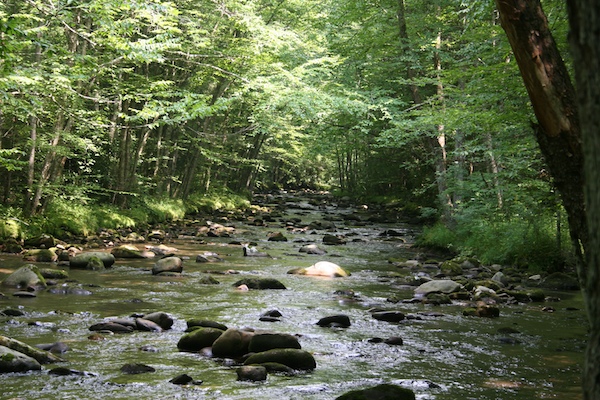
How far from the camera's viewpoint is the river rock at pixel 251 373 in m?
5.79

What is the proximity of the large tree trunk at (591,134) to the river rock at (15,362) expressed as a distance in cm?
539

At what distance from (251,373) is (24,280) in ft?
20.0

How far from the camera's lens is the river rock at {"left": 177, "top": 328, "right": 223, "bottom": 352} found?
6.87 m

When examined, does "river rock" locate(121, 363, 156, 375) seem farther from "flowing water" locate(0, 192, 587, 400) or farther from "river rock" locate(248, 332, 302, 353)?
"river rock" locate(248, 332, 302, 353)

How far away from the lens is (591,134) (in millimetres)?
1832

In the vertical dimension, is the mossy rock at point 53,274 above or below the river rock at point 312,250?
below

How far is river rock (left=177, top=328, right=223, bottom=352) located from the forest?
3.96m

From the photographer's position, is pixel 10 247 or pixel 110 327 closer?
pixel 110 327

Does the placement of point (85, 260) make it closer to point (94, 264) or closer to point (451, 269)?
point (94, 264)

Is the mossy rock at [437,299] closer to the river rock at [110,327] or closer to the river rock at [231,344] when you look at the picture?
the river rock at [231,344]

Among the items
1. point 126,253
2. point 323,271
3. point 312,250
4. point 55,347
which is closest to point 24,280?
point 55,347

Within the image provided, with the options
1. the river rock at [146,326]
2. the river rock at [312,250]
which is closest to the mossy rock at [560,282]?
the river rock at [312,250]

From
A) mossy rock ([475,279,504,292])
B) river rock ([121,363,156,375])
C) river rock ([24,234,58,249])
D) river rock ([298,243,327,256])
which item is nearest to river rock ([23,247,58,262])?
river rock ([24,234,58,249])

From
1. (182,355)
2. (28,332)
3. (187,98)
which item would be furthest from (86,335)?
(187,98)
